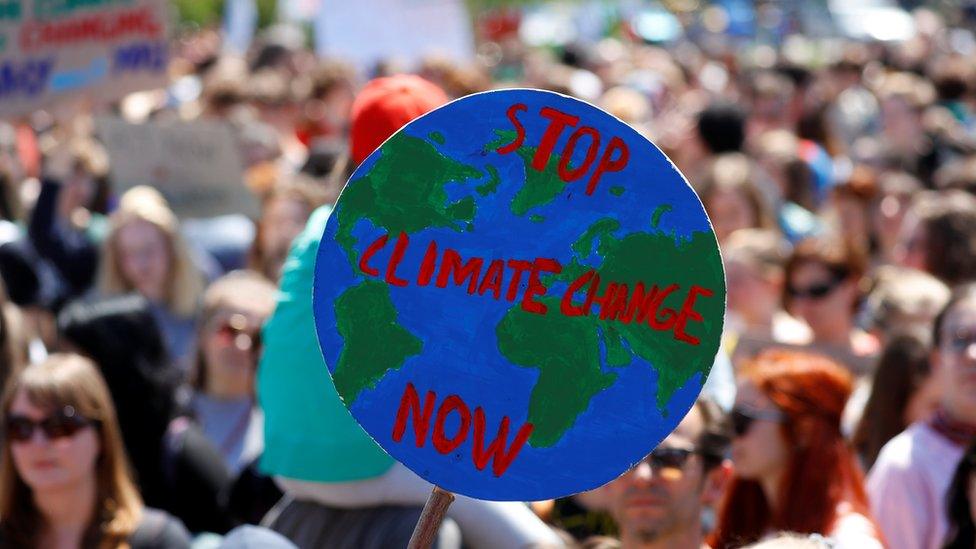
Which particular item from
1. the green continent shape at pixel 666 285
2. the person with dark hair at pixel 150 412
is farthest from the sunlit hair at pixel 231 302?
the green continent shape at pixel 666 285

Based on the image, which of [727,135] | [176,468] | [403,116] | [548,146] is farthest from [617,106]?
[548,146]

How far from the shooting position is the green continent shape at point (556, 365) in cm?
218

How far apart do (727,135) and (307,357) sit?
5.07 m

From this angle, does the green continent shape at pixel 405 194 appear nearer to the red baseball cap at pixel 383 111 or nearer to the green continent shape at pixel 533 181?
the green continent shape at pixel 533 181

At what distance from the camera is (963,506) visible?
3.39 m

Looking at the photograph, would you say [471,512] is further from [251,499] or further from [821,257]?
[821,257]

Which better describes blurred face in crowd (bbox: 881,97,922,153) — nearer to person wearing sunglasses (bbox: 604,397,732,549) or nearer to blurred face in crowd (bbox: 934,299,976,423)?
blurred face in crowd (bbox: 934,299,976,423)

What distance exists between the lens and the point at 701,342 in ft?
7.03

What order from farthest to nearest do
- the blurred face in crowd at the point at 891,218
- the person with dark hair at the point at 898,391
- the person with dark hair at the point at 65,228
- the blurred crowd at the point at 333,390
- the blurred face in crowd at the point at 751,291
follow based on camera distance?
the blurred face in crowd at the point at 891,218, the person with dark hair at the point at 65,228, the blurred face in crowd at the point at 751,291, the person with dark hair at the point at 898,391, the blurred crowd at the point at 333,390

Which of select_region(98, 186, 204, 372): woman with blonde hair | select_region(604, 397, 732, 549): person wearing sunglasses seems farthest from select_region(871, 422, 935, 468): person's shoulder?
select_region(98, 186, 204, 372): woman with blonde hair

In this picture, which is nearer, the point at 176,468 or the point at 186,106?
the point at 176,468

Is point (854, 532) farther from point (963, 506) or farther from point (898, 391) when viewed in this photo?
point (898, 391)

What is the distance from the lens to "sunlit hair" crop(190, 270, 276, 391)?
4758 millimetres

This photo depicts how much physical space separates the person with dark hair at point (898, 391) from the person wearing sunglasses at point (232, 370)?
1.83m
